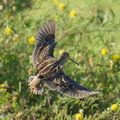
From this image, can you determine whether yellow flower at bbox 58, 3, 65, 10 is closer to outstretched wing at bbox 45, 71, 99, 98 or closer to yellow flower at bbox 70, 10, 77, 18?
yellow flower at bbox 70, 10, 77, 18

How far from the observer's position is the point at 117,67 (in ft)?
13.2

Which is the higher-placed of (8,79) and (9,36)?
(9,36)

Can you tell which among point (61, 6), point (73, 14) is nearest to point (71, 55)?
point (73, 14)

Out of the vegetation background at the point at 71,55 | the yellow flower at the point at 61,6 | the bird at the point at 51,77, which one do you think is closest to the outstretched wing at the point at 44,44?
the bird at the point at 51,77

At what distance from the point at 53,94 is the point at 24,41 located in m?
0.93

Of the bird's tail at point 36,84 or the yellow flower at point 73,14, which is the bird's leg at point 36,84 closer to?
the bird's tail at point 36,84

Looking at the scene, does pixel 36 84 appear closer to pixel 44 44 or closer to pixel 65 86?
pixel 65 86

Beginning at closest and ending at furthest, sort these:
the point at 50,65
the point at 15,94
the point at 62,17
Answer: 1. the point at 50,65
2. the point at 15,94
3. the point at 62,17

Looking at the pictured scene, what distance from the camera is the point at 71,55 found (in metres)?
4.30

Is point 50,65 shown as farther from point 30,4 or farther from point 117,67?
point 30,4

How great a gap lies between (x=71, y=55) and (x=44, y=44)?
0.90 meters

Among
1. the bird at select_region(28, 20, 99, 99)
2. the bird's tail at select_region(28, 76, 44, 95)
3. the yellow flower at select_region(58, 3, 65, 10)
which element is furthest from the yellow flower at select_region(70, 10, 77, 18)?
the bird's tail at select_region(28, 76, 44, 95)

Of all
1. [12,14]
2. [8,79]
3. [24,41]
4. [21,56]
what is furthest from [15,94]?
[12,14]

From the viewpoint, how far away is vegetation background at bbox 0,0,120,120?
140 inches
